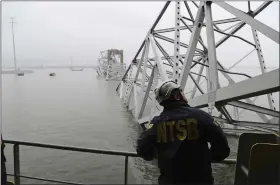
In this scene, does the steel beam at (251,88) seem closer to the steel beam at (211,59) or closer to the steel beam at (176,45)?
the steel beam at (211,59)

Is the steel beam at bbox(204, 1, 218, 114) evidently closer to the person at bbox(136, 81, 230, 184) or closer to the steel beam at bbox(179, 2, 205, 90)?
the steel beam at bbox(179, 2, 205, 90)

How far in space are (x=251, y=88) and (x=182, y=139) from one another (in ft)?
7.18

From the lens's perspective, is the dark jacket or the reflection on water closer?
the dark jacket

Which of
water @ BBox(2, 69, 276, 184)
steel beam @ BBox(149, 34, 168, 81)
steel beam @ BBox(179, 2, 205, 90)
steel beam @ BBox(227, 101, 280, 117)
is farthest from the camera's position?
water @ BBox(2, 69, 276, 184)

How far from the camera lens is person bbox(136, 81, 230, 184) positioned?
7.16 ft

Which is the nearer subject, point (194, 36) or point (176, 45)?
point (194, 36)

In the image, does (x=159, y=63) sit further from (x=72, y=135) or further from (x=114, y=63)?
(x=114, y=63)

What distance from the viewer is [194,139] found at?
2.20 m

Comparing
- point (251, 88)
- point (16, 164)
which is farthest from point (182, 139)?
point (16, 164)

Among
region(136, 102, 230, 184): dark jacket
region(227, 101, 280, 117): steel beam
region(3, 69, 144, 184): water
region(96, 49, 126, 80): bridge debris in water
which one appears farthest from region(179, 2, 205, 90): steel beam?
region(96, 49, 126, 80): bridge debris in water

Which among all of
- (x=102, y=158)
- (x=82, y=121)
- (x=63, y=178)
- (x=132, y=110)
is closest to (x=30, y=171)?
(x=63, y=178)

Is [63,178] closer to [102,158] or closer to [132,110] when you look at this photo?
[102,158]

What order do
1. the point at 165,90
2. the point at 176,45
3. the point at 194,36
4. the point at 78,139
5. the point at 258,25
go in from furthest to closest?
the point at 78,139 → the point at 176,45 → the point at 194,36 → the point at 258,25 → the point at 165,90

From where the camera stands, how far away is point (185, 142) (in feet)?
7.23
